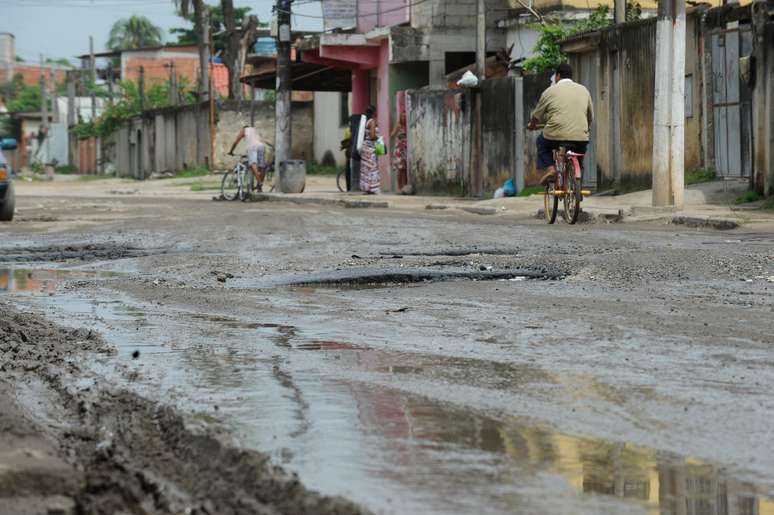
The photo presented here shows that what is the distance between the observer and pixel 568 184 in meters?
15.7

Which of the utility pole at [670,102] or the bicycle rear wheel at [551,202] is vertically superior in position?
the utility pole at [670,102]

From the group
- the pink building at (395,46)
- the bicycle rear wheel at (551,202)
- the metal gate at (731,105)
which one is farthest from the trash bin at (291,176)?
the bicycle rear wheel at (551,202)

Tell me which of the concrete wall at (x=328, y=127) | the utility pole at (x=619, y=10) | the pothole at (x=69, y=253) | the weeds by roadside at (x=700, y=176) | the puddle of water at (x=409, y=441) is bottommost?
the puddle of water at (x=409, y=441)

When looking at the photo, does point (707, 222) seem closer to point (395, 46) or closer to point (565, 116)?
point (565, 116)

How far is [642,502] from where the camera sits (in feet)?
11.7

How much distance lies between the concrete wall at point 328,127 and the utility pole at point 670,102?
27.0 m

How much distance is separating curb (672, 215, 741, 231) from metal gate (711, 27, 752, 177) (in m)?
3.64

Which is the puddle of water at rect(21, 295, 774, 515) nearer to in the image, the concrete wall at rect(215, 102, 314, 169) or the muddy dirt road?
the muddy dirt road

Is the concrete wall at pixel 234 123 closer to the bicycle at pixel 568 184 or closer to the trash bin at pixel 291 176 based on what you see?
the trash bin at pixel 291 176

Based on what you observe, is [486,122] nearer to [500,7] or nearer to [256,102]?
[500,7]

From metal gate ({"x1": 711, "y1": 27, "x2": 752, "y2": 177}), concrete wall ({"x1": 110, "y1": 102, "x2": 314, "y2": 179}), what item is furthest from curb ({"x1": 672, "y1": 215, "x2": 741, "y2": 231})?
concrete wall ({"x1": 110, "y1": 102, "x2": 314, "y2": 179})

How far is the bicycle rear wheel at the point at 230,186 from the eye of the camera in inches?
1076

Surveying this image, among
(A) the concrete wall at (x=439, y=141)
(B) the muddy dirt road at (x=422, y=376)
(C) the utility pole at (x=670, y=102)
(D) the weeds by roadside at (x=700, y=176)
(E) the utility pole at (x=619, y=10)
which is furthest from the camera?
(A) the concrete wall at (x=439, y=141)

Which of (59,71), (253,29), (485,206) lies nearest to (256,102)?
(253,29)
